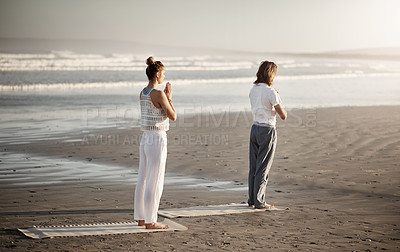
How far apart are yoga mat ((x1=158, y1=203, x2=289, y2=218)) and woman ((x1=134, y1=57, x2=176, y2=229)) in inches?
28.5

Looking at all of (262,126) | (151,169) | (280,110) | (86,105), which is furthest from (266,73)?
(86,105)

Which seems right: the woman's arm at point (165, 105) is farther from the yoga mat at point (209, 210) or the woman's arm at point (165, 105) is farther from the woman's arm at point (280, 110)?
the woman's arm at point (280, 110)

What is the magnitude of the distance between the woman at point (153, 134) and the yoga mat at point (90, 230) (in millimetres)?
171

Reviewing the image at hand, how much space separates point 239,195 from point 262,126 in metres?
1.40

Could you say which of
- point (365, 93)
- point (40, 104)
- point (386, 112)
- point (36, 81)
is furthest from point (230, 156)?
point (36, 81)

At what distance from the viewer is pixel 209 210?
23.4 ft

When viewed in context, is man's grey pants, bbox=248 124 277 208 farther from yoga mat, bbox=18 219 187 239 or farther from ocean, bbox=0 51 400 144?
ocean, bbox=0 51 400 144

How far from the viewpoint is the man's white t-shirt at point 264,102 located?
7.05 meters

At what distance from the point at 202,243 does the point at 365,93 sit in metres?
23.4

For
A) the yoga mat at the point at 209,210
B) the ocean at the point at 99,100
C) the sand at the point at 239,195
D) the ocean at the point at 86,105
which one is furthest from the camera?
the ocean at the point at 99,100

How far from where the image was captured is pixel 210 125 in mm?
15789

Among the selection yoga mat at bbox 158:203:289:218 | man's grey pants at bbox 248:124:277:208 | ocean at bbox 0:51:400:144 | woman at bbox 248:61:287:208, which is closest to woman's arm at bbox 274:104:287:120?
woman at bbox 248:61:287:208

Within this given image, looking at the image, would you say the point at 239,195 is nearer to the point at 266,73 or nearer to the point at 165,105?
the point at 266,73

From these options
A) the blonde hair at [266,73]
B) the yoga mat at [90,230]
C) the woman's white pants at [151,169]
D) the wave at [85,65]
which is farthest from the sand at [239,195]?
the wave at [85,65]
